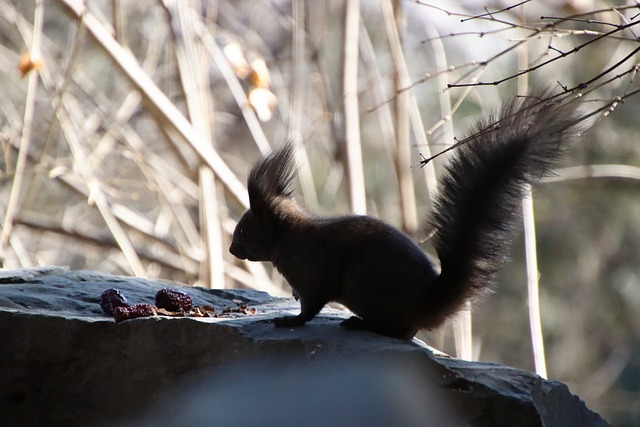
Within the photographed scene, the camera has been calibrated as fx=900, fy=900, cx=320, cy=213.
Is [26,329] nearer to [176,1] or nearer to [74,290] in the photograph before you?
[74,290]

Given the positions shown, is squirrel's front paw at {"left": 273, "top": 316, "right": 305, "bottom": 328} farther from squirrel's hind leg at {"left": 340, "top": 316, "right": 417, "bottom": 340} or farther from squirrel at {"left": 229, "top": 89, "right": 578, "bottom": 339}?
squirrel's hind leg at {"left": 340, "top": 316, "right": 417, "bottom": 340}

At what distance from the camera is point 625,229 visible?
9961 millimetres

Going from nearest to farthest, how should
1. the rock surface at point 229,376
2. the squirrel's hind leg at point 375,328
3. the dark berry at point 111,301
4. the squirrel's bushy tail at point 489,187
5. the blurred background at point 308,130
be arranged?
the rock surface at point 229,376
the squirrel's bushy tail at point 489,187
the squirrel's hind leg at point 375,328
the dark berry at point 111,301
the blurred background at point 308,130

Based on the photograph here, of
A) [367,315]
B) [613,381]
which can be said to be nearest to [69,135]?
[367,315]

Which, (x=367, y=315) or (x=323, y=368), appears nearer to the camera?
(x=323, y=368)

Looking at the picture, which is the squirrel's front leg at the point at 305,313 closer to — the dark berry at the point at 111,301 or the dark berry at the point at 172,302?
the dark berry at the point at 172,302

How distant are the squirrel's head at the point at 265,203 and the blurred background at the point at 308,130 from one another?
1.02 feet

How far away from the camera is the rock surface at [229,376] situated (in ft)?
6.92

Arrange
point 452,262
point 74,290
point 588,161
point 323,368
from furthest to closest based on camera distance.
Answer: point 588,161 → point 74,290 → point 452,262 → point 323,368

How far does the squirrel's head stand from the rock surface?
0.24m

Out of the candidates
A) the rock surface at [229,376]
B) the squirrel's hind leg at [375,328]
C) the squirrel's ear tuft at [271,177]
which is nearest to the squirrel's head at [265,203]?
the squirrel's ear tuft at [271,177]

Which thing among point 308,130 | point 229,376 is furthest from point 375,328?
point 308,130

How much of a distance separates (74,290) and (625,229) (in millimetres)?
8055

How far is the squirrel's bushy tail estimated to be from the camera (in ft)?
7.60
